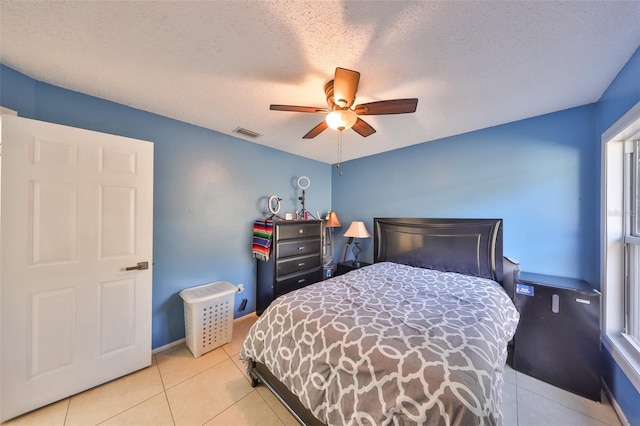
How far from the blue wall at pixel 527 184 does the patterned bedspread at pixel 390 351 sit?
76 cm

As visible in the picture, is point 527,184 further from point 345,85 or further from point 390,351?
point 390,351

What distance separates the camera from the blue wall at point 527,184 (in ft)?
6.27

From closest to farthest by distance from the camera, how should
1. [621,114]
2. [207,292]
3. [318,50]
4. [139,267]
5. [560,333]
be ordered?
1. [318,50]
2. [621,114]
3. [560,333]
4. [139,267]
5. [207,292]

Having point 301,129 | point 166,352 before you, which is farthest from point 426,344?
point 166,352

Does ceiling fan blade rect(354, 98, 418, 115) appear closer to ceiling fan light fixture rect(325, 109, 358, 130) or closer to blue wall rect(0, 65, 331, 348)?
ceiling fan light fixture rect(325, 109, 358, 130)

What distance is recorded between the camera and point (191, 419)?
4.67 feet

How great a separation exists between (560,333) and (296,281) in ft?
8.23

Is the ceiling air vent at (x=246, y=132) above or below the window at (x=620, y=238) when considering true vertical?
above

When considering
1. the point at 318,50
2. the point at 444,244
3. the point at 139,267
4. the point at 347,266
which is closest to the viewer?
the point at 318,50

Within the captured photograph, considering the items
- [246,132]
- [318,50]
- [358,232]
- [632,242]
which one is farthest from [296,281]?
[632,242]

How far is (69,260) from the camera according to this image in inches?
61.2

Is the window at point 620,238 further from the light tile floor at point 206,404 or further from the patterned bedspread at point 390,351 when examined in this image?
the patterned bedspread at point 390,351

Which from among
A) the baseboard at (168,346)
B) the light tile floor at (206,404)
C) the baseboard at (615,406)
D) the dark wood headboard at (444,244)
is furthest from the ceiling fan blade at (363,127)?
the baseboard at (168,346)

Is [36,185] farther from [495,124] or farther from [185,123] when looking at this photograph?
[495,124]
